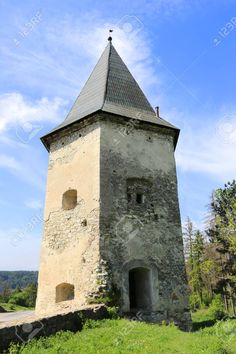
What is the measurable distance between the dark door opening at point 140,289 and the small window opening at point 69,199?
128 inches

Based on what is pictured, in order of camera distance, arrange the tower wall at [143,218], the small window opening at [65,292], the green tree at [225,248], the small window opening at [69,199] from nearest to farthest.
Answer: the tower wall at [143,218], the small window opening at [65,292], the small window opening at [69,199], the green tree at [225,248]

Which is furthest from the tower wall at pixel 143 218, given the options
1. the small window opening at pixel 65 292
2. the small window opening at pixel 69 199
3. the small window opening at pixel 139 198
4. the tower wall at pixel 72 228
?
the small window opening at pixel 65 292

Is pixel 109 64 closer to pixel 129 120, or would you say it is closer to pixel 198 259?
pixel 129 120

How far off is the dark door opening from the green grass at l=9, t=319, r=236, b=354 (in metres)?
2.39

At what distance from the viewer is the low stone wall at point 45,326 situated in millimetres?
6125

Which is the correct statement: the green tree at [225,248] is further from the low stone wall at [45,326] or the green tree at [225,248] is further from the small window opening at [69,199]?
the low stone wall at [45,326]

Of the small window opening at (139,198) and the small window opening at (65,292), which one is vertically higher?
the small window opening at (139,198)

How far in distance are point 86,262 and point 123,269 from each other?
1175mm

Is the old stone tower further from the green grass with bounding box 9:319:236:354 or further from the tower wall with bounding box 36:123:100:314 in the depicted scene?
the green grass with bounding box 9:319:236:354

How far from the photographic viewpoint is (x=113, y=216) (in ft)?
34.1

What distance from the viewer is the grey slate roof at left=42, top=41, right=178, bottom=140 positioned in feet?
40.0

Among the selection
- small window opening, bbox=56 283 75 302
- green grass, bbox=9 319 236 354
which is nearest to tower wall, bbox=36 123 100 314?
small window opening, bbox=56 283 75 302

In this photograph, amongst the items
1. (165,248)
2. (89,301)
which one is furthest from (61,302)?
(165,248)

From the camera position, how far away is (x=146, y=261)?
34.3 feet
